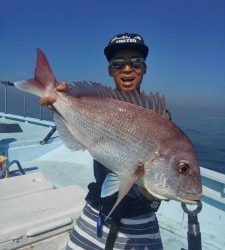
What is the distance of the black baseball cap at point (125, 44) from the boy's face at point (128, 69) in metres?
0.04

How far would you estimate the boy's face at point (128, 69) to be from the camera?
2.65m

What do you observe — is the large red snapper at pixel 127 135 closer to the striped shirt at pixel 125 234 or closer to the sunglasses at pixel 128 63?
the sunglasses at pixel 128 63

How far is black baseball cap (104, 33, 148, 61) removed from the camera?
273 cm

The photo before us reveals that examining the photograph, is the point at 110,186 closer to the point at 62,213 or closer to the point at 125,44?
the point at 125,44

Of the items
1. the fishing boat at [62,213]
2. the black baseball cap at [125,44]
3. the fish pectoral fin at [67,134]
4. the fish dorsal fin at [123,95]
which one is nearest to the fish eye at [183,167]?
the fish dorsal fin at [123,95]

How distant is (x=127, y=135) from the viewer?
6.89ft

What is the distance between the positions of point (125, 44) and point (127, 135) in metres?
1.00

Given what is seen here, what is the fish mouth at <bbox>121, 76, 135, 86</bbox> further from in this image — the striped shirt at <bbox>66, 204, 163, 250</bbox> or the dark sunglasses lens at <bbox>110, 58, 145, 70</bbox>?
the striped shirt at <bbox>66, 204, 163, 250</bbox>

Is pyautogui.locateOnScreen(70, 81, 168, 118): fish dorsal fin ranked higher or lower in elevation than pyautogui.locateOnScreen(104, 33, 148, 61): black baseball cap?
lower

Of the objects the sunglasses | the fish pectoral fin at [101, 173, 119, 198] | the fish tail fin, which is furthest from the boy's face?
the fish pectoral fin at [101, 173, 119, 198]

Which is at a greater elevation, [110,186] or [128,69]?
[128,69]

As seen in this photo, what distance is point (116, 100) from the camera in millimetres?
2227

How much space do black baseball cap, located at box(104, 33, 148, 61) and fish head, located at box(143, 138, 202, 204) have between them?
1.12 metres

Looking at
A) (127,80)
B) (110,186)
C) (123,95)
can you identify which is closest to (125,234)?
(110,186)
